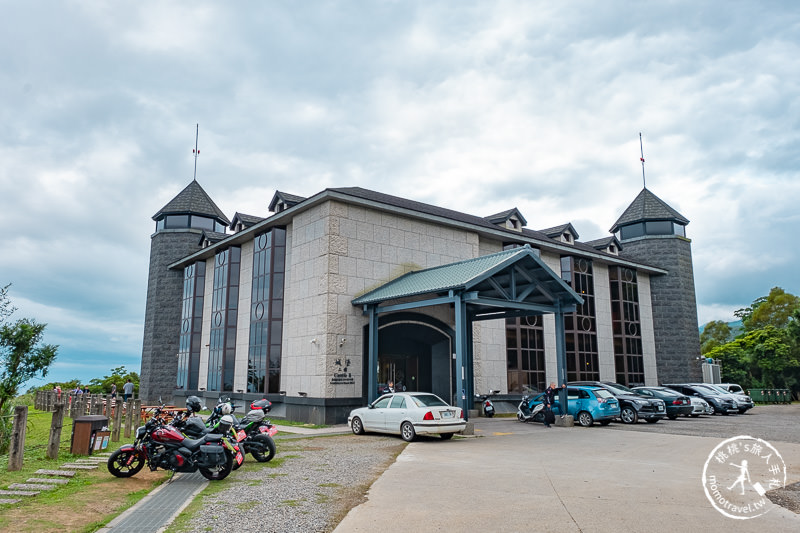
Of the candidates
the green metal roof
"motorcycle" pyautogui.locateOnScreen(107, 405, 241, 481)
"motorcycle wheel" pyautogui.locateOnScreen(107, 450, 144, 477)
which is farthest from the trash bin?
the green metal roof

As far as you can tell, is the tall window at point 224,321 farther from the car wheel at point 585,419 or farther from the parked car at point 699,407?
the parked car at point 699,407

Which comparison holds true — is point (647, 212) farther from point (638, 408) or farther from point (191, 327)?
point (191, 327)

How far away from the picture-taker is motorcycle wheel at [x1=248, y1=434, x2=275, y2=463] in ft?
37.4

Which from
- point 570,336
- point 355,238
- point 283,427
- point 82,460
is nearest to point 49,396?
point 283,427

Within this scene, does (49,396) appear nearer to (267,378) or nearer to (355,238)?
(267,378)

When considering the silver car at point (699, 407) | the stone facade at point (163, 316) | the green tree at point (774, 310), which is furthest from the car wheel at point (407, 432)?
the green tree at point (774, 310)

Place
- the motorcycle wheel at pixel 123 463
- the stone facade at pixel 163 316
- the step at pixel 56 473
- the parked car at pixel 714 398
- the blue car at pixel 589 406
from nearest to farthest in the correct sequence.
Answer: the step at pixel 56 473 → the motorcycle wheel at pixel 123 463 → the blue car at pixel 589 406 → the parked car at pixel 714 398 → the stone facade at pixel 163 316

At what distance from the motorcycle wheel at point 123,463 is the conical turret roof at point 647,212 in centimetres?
3619

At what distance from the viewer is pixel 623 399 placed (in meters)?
20.9

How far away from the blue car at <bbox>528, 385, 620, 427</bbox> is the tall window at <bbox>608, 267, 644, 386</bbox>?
46.9 feet

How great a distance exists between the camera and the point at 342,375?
20609mm

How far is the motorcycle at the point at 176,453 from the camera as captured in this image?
926 cm

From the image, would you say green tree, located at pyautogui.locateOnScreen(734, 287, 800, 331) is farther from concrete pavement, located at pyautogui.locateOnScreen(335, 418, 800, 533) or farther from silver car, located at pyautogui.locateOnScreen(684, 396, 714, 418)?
concrete pavement, located at pyautogui.locateOnScreen(335, 418, 800, 533)

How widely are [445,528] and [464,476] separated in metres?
3.57
